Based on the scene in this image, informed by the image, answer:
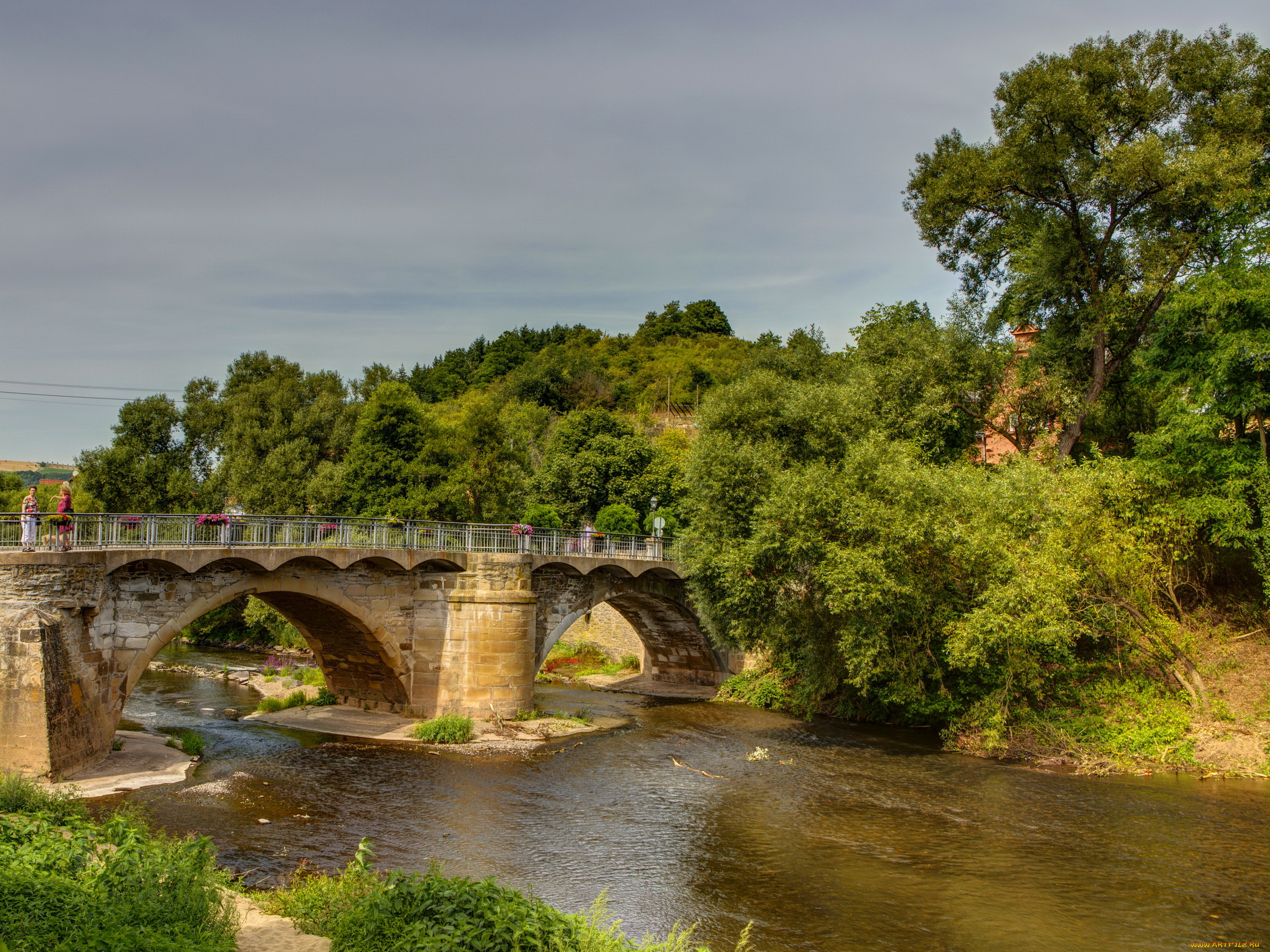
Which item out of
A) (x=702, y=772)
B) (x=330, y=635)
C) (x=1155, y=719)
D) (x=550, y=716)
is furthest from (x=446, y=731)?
(x=1155, y=719)

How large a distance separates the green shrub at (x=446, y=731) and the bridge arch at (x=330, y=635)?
2.12 metres

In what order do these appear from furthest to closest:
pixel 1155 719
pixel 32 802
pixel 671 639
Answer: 1. pixel 671 639
2. pixel 1155 719
3. pixel 32 802

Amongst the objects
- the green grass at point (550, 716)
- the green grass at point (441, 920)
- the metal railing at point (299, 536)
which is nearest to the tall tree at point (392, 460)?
the metal railing at point (299, 536)

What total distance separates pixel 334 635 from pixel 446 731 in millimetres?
5192

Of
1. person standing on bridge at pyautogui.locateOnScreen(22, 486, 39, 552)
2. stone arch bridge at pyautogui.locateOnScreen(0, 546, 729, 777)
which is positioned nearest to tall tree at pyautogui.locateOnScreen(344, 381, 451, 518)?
stone arch bridge at pyautogui.locateOnScreen(0, 546, 729, 777)

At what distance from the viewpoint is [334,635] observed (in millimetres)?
27672

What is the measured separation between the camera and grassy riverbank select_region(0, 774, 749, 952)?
25.5ft

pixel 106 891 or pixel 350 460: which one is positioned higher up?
pixel 350 460

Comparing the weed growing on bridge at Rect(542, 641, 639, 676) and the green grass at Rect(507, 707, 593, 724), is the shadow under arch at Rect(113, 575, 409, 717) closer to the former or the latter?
the green grass at Rect(507, 707, 593, 724)

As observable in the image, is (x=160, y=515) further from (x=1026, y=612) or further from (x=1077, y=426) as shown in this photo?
(x=1077, y=426)

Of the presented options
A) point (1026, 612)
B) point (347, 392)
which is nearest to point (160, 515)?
point (1026, 612)

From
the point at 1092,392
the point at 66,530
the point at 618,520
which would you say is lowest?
the point at 66,530

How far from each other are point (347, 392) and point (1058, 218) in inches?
1500

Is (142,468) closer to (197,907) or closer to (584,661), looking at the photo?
(584,661)
